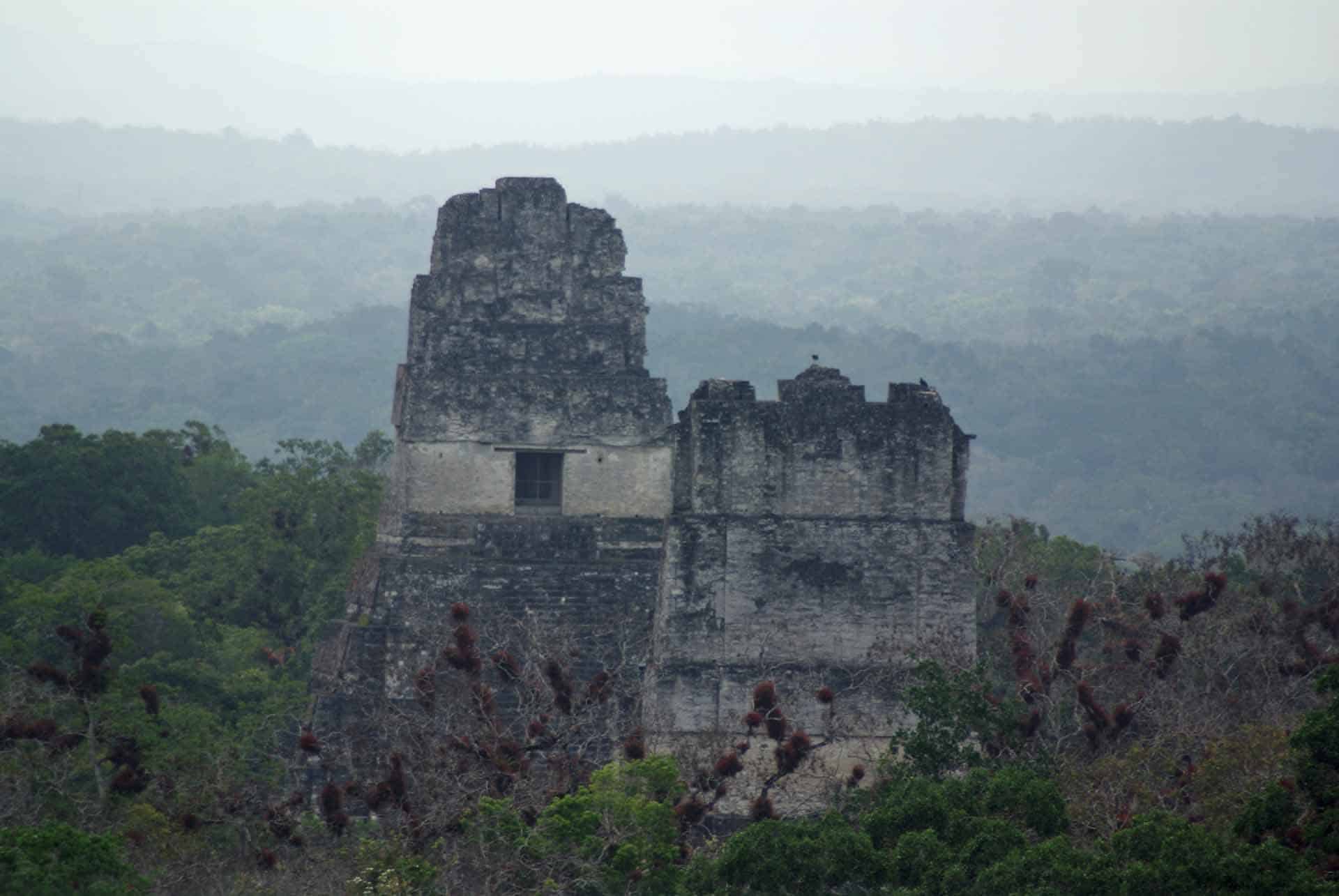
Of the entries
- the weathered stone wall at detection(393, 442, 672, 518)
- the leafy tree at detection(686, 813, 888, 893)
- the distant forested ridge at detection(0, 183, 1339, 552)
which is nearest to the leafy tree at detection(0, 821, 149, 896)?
the leafy tree at detection(686, 813, 888, 893)

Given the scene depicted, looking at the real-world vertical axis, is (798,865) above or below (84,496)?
below

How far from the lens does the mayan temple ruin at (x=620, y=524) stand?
1822cm

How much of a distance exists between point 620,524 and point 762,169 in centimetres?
12987

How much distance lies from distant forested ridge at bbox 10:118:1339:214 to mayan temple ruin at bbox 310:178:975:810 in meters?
111

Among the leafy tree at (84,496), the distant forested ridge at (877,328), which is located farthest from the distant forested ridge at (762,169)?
the leafy tree at (84,496)

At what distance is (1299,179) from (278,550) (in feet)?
408

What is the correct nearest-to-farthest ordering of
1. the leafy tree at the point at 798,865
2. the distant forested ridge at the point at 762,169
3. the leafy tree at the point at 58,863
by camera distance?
1. the leafy tree at the point at 58,863
2. the leafy tree at the point at 798,865
3. the distant forested ridge at the point at 762,169

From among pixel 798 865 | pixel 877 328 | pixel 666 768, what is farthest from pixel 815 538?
pixel 877 328

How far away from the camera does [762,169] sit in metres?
149

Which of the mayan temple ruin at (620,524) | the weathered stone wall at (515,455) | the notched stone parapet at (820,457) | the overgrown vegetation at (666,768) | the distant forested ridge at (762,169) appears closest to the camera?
the overgrown vegetation at (666,768)

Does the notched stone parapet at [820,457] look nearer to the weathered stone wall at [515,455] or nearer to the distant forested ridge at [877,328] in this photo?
the weathered stone wall at [515,455]

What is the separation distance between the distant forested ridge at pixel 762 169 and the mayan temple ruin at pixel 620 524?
365 feet

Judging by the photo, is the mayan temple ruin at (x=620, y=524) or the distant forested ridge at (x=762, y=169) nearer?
the mayan temple ruin at (x=620, y=524)

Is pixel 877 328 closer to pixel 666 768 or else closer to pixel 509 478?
pixel 509 478
